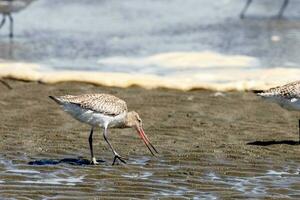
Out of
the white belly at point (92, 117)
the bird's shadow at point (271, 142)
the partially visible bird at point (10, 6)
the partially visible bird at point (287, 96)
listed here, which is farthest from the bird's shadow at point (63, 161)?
the partially visible bird at point (10, 6)

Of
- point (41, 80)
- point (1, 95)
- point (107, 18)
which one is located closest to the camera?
point (1, 95)

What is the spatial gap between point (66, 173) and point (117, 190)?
31.5 inches

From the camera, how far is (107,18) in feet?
67.1

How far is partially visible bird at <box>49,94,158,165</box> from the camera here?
9.52 meters

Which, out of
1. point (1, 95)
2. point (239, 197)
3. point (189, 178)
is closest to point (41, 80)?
point (1, 95)

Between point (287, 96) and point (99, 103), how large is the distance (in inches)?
99.0

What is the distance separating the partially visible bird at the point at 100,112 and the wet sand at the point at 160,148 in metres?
0.24

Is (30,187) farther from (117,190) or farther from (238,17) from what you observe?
(238,17)

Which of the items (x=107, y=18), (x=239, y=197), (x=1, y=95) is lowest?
(x=239, y=197)

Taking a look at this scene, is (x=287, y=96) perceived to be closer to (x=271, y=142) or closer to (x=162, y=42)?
(x=271, y=142)

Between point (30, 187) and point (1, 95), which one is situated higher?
point (1, 95)

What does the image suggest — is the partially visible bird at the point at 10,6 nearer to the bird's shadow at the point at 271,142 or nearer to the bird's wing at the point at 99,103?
the bird's shadow at the point at 271,142

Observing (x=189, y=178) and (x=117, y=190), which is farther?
(x=189, y=178)

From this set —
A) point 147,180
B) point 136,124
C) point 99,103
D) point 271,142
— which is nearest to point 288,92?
point 271,142
